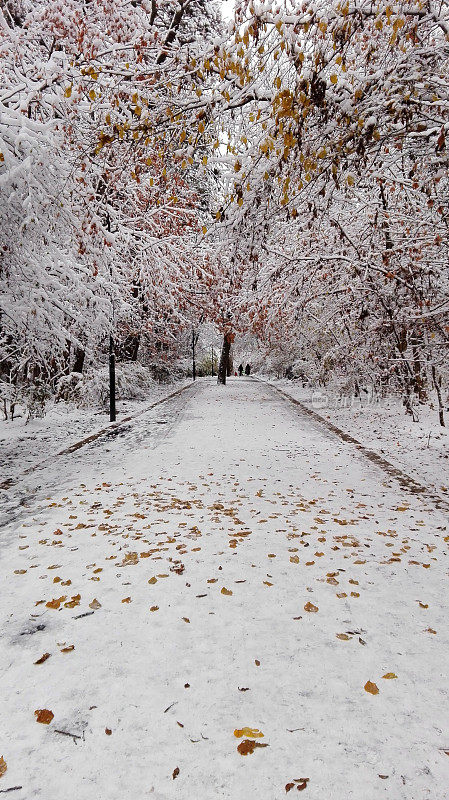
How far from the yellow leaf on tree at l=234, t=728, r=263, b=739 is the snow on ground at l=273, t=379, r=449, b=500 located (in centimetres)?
524

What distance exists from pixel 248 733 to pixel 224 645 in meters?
0.84

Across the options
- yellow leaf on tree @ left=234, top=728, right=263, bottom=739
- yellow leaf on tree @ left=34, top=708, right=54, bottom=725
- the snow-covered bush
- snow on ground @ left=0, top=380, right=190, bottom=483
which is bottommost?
yellow leaf on tree @ left=34, top=708, right=54, bottom=725

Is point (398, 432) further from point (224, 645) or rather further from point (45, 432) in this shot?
point (224, 645)

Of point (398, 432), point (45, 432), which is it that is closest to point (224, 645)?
point (398, 432)

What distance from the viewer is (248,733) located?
8.52 ft

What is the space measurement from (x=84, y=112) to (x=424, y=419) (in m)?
11.1

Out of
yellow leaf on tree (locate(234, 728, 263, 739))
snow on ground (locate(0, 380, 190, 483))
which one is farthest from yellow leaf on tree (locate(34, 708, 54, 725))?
snow on ground (locate(0, 380, 190, 483))

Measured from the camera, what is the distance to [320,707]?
2.80m

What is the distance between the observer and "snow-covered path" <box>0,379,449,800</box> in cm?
240

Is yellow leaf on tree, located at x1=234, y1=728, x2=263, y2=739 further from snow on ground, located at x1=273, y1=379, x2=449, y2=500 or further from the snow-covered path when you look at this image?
snow on ground, located at x1=273, y1=379, x2=449, y2=500

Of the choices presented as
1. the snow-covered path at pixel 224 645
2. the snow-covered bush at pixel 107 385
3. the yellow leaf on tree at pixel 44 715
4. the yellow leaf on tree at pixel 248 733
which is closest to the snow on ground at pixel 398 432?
the snow-covered path at pixel 224 645

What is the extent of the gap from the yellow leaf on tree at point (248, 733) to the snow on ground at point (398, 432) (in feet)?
17.2

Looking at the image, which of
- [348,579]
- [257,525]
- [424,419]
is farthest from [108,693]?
[424,419]

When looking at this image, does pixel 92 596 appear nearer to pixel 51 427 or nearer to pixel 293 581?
pixel 293 581
